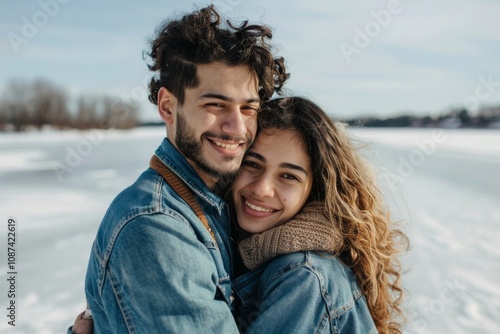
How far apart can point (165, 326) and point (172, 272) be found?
16 centimetres

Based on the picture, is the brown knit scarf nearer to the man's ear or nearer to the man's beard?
the man's beard

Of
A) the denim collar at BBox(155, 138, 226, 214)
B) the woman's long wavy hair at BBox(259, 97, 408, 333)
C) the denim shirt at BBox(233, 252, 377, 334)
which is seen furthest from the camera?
the woman's long wavy hair at BBox(259, 97, 408, 333)

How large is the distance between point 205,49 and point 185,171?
54cm

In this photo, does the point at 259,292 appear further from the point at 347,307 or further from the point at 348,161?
the point at 348,161

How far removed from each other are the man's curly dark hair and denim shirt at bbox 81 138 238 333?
594mm

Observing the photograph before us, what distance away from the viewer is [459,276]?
184 inches

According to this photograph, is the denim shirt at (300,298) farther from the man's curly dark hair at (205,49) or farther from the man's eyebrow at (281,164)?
the man's curly dark hair at (205,49)

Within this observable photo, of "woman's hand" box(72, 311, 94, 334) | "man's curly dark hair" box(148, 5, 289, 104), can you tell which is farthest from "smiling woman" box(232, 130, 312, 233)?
"woman's hand" box(72, 311, 94, 334)

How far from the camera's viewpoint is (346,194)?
93.5 inches

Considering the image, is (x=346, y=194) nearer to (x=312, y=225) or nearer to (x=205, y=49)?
(x=312, y=225)

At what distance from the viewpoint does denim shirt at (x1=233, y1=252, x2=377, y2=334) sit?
70.8 inches

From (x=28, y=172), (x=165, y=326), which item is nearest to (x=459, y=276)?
(x=165, y=326)

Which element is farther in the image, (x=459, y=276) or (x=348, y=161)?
(x=459, y=276)

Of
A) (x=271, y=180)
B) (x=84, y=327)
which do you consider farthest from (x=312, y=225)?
(x=84, y=327)
